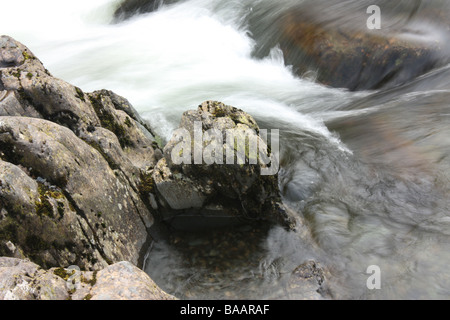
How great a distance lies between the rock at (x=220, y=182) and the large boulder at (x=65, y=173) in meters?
0.57

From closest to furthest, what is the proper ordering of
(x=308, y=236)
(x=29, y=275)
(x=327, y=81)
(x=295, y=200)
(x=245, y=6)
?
1. (x=29, y=275)
2. (x=308, y=236)
3. (x=295, y=200)
4. (x=327, y=81)
5. (x=245, y=6)

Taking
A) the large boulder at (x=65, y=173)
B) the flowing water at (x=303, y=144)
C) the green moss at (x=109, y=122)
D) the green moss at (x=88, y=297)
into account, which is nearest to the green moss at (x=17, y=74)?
the large boulder at (x=65, y=173)

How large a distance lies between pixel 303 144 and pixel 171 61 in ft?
23.9

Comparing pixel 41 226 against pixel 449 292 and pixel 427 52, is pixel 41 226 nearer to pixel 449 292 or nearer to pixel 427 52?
pixel 449 292

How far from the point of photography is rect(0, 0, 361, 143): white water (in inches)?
441

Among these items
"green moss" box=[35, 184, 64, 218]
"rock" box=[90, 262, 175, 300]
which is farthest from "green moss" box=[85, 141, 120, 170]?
"rock" box=[90, 262, 175, 300]

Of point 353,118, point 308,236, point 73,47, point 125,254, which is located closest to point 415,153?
point 353,118

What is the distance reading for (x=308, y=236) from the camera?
6.70 meters

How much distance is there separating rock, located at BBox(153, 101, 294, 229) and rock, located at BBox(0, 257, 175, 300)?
264cm

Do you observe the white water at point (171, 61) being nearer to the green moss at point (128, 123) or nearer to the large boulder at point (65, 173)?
the green moss at point (128, 123)

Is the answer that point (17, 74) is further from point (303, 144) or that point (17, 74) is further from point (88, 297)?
point (303, 144)

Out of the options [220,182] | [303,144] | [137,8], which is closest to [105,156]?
[220,182]

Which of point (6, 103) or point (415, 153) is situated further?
point (415, 153)

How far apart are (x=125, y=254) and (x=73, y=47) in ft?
42.6
